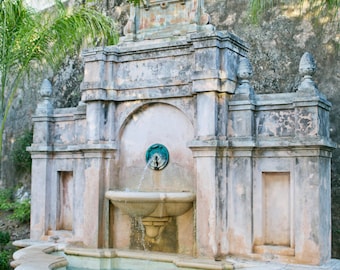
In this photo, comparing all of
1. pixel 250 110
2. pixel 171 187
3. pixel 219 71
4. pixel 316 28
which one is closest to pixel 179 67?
pixel 219 71

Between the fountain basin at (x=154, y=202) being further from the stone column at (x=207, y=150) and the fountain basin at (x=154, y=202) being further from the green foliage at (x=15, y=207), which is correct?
the green foliage at (x=15, y=207)

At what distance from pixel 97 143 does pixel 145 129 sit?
83 centimetres

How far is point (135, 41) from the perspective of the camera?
887cm

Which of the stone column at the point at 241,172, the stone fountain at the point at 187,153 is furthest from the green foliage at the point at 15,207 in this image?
the stone column at the point at 241,172

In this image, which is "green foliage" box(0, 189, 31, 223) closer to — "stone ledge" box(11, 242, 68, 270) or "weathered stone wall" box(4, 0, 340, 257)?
"stone ledge" box(11, 242, 68, 270)

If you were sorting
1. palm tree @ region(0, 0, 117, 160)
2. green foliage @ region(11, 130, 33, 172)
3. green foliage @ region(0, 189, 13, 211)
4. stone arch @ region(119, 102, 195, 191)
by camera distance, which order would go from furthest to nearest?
green foliage @ region(11, 130, 33, 172)
green foliage @ region(0, 189, 13, 211)
palm tree @ region(0, 0, 117, 160)
stone arch @ region(119, 102, 195, 191)

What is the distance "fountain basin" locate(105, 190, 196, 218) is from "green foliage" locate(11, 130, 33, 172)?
8577mm

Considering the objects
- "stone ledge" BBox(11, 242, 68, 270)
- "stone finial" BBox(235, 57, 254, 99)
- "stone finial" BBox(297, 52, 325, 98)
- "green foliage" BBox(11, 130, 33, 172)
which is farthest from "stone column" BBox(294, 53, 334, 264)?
"green foliage" BBox(11, 130, 33, 172)

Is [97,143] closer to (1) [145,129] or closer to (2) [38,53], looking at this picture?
(1) [145,129]

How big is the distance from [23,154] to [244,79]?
9.92 metres

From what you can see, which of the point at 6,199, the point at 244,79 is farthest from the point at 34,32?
the point at 6,199

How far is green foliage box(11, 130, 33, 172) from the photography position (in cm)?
1591

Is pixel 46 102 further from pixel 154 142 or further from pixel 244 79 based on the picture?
pixel 244 79

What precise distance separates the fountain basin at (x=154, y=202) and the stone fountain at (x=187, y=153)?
2 cm
